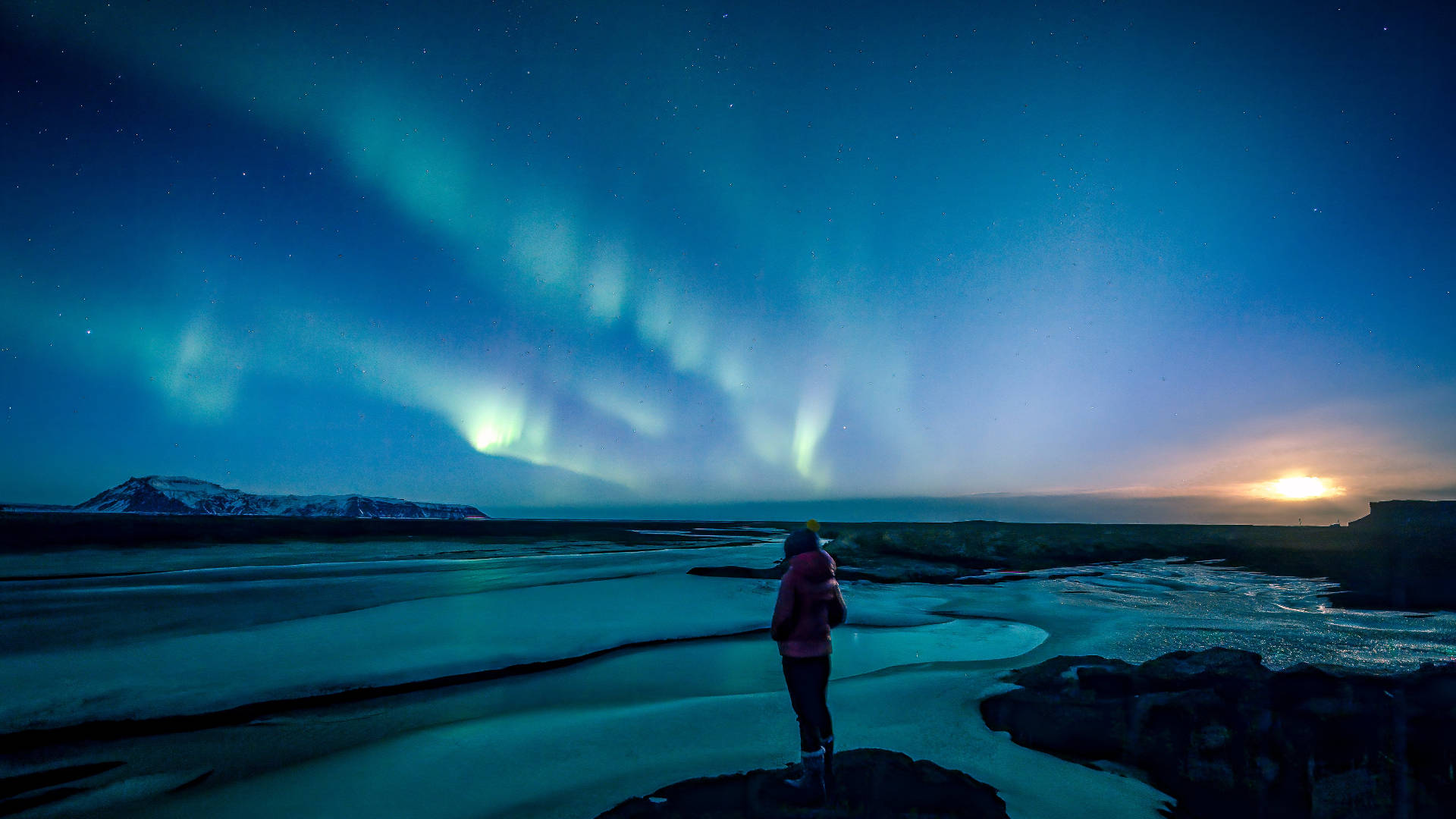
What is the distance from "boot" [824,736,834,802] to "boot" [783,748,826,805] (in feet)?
0.20

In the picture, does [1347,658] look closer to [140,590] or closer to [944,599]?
[944,599]

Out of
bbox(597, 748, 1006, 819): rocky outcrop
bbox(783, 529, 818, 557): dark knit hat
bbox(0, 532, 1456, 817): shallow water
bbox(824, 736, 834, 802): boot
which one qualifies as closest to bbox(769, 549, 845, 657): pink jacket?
bbox(783, 529, 818, 557): dark knit hat

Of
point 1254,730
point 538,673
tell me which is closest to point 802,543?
point 1254,730

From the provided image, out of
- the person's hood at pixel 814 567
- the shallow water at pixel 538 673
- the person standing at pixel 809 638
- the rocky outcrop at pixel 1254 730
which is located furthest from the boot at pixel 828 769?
the rocky outcrop at pixel 1254 730

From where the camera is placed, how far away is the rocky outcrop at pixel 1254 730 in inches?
211

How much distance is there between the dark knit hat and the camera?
16.6 feet

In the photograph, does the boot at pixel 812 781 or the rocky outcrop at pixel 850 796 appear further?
the boot at pixel 812 781

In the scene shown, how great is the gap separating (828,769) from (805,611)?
160cm

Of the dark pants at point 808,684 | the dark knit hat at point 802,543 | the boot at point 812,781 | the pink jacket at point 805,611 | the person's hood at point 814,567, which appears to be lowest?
the boot at point 812,781

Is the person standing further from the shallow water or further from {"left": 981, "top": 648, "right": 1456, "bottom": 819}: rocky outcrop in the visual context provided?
{"left": 981, "top": 648, "right": 1456, "bottom": 819}: rocky outcrop

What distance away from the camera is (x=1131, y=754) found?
20.7 feet

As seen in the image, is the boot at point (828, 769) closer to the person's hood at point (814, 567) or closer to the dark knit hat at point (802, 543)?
the person's hood at point (814, 567)

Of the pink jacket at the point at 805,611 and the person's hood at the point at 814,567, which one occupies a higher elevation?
the person's hood at the point at 814,567

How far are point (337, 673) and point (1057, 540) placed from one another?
51.3m
